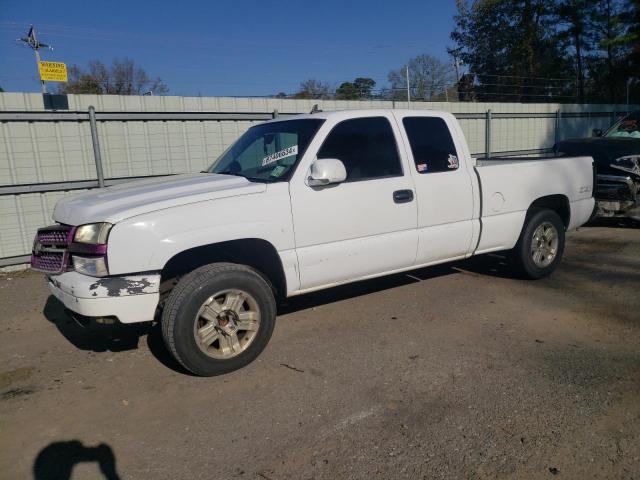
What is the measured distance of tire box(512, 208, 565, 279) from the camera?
570cm

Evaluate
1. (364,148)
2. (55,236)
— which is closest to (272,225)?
(364,148)

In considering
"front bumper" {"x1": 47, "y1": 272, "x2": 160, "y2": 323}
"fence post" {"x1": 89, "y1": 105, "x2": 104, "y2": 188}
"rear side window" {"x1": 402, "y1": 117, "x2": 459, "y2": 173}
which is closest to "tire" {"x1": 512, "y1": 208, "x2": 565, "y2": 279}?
"rear side window" {"x1": 402, "y1": 117, "x2": 459, "y2": 173}

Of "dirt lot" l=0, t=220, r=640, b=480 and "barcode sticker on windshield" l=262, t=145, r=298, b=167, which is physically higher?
"barcode sticker on windshield" l=262, t=145, r=298, b=167

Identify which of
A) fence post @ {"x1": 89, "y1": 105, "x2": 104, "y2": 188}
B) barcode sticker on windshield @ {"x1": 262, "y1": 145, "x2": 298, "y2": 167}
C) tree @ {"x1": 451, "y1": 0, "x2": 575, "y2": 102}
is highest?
tree @ {"x1": 451, "y1": 0, "x2": 575, "y2": 102}

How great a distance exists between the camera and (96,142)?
7582mm

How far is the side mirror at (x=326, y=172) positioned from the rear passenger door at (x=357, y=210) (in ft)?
0.27

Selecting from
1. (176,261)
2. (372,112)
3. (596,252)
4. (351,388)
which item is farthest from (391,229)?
(596,252)

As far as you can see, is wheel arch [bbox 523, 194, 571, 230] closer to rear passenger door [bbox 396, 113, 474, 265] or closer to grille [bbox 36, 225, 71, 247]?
rear passenger door [bbox 396, 113, 474, 265]

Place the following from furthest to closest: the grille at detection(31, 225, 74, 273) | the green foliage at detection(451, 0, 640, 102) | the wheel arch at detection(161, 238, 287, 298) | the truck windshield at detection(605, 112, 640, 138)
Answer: the green foliage at detection(451, 0, 640, 102) < the truck windshield at detection(605, 112, 640, 138) < the wheel arch at detection(161, 238, 287, 298) < the grille at detection(31, 225, 74, 273)

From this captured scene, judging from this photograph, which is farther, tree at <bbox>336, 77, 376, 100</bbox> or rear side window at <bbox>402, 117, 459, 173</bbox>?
tree at <bbox>336, 77, 376, 100</bbox>

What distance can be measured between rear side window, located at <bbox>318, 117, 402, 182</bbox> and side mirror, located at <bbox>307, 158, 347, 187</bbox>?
0.92ft

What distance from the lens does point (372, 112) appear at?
4688 mm

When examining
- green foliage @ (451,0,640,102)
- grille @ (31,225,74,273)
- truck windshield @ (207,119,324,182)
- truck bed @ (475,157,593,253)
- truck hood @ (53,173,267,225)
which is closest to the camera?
truck hood @ (53,173,267,225)

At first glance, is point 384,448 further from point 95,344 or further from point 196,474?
point 95,344
